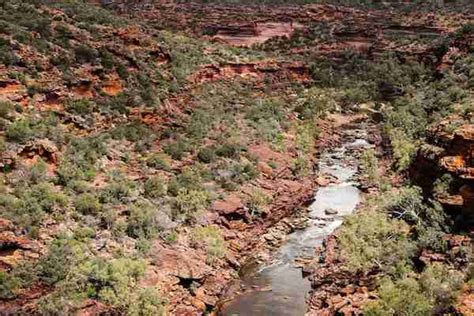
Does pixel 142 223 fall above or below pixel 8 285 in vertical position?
below

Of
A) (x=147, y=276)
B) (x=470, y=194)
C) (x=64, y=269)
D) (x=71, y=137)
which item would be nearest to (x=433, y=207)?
(x=470, y=194)

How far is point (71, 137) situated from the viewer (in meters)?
29.0

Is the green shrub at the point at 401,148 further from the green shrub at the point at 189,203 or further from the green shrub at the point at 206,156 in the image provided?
the green shrub at the point at 189,203

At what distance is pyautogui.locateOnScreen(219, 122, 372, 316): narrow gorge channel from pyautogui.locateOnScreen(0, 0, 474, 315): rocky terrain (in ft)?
1.77

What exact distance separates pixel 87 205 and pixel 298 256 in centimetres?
980

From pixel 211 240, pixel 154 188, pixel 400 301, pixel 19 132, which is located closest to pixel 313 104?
pixel 154 188

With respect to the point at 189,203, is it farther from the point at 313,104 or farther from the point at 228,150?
the point at 313,104

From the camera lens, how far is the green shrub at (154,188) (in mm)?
28047

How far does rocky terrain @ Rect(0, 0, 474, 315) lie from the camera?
2098cm

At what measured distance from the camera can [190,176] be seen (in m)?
30.6

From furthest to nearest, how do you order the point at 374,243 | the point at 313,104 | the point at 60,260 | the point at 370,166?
the point at 313,104, the point at 370,166, the point at 374,243, the point at 60,260

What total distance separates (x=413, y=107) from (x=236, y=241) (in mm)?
24107

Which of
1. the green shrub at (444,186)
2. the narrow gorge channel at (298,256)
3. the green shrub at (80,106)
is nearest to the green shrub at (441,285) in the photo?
the green shrub at (444,186)

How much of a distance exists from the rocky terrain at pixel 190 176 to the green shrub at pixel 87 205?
0.06 metres
